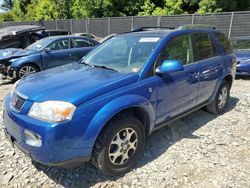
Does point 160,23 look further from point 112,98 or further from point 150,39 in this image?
point 112,98

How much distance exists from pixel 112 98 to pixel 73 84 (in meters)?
0.50

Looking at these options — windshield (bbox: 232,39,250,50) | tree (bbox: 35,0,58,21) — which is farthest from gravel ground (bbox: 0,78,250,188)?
tree (bbox: 35,0,58,21)

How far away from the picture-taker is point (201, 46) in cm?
471

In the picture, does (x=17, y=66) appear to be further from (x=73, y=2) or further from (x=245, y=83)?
(x=73, y=2)

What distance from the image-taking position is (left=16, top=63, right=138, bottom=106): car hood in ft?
9.95

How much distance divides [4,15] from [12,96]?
5172cm

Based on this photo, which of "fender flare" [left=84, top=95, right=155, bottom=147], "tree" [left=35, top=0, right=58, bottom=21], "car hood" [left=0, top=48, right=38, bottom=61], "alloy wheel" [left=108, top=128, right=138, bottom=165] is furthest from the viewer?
"tree" [left=35, top=0, right=58, bottom=21]

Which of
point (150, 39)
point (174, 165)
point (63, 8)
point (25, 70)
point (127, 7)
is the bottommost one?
point (174, 165)

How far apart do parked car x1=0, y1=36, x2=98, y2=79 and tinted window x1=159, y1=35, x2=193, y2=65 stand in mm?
5390

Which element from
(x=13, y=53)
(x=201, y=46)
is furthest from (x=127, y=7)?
(x=201, y=46)

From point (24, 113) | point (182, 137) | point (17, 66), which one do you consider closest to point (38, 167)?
point (24, 113)

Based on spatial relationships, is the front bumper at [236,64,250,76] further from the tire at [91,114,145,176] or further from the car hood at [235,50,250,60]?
the tire at [91,114,145,176]

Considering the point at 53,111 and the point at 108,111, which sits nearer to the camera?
the point at 53,111

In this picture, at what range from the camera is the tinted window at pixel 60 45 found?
9211 mm
